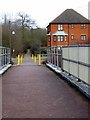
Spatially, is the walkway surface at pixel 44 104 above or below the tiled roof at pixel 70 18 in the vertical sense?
below

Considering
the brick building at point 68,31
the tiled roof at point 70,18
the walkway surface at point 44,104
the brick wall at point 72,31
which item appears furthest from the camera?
the tiled roof at point 70,18

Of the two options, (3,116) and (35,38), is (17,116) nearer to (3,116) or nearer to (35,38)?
(3,116)

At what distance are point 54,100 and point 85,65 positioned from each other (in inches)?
59.7

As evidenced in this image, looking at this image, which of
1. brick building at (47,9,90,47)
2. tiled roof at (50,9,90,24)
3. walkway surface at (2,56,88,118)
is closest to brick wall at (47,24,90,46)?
brick building at (47,9,90,47)

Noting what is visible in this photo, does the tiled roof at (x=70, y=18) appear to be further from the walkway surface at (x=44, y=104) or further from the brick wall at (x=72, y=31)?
the walkway surface at (x=44, y=104)

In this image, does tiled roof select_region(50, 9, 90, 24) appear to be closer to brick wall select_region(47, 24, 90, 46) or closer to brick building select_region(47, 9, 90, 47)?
brick building select_region(47, 9, 90, 47)

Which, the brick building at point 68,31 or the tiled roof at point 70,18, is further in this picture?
the tiled roof at point 70,18

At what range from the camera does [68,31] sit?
57.7 m

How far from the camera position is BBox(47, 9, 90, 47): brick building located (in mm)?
57000

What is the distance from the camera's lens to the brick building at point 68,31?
57.0 metres

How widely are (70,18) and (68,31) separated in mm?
3731

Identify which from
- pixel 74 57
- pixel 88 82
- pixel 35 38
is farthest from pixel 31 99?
pixel 35 38

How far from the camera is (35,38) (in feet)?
225

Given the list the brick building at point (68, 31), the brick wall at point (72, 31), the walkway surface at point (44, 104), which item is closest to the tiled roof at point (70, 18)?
the brick building at point (68, 31)
